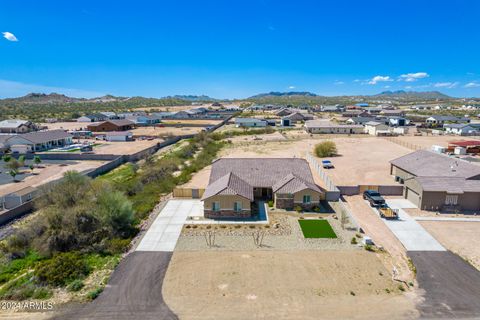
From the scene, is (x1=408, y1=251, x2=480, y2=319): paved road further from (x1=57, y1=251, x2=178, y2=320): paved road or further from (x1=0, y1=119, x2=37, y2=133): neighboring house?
(x1=0, y1=119, x2=37, y2=133): neighboring house

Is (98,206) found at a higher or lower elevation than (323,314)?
higher

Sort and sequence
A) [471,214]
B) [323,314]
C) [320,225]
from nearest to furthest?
[323,314]
[320,225]
[471,214]

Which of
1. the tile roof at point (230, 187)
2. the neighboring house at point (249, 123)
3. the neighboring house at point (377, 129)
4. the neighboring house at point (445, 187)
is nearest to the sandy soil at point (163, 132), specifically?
the neighboring house at point (249, 123)

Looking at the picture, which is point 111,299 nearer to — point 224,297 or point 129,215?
point 224,297

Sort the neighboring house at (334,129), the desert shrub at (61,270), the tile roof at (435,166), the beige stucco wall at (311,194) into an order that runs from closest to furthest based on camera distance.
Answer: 1. the desert shrub at (61,270)
2. the beige stucco wall at (311,194)
3. the tile roof at (435,166)
4. the neighboring house at (334,129)

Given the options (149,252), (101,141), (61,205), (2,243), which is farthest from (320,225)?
(101,141)

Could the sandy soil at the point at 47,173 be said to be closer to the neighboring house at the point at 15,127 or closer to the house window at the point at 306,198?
the house window at the point at 306,198

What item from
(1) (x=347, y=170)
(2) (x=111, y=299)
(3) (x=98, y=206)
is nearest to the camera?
(2) (x=111, y=299)

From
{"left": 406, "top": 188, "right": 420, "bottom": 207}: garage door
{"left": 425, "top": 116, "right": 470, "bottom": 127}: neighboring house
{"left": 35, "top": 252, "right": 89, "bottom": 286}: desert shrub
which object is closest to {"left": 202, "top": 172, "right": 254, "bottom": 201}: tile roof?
{"left": 35, "top": 252, "right": 89, "bottom": 286}: desert shrub
